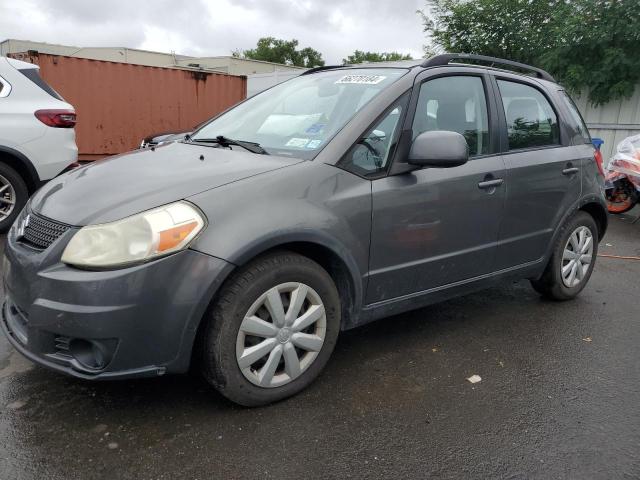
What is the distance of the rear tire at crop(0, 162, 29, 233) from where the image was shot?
519 cm

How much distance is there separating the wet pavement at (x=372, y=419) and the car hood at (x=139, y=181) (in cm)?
91

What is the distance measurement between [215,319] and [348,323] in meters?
0.81

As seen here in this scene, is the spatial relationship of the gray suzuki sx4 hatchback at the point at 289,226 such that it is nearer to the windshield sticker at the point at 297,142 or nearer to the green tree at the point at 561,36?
the windshield sticker at the point at 297,142

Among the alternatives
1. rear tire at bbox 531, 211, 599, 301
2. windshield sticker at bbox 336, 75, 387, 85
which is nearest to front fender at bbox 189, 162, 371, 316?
windshield sticker at bbox 336, 75, 387, 85

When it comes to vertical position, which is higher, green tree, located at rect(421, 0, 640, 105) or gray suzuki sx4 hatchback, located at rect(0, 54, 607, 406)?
green tree, located at rect(421, 0, 640, 105)

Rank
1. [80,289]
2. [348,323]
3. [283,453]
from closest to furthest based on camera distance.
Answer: [80,289] → [283,453] → [348,323]

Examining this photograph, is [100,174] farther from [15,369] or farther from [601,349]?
[601,349]

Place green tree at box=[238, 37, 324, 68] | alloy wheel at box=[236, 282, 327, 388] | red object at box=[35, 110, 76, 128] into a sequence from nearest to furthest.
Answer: alloy wheel at box=[236, 282, 327, 388] < red object at box=[35, 110, 76, 128] < green tree at box=[238, 37, 324, 68]

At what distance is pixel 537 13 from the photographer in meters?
11.7

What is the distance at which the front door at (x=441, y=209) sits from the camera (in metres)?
2.74

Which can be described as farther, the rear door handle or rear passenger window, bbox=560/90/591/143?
rear passenger window, bbox=560/90/591/143

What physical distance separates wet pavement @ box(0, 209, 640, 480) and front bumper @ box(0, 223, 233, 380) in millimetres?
340

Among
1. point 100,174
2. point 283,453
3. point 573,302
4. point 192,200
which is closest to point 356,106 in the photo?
point 192,200

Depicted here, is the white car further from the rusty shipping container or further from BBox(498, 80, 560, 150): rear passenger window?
the rusty shipping container
